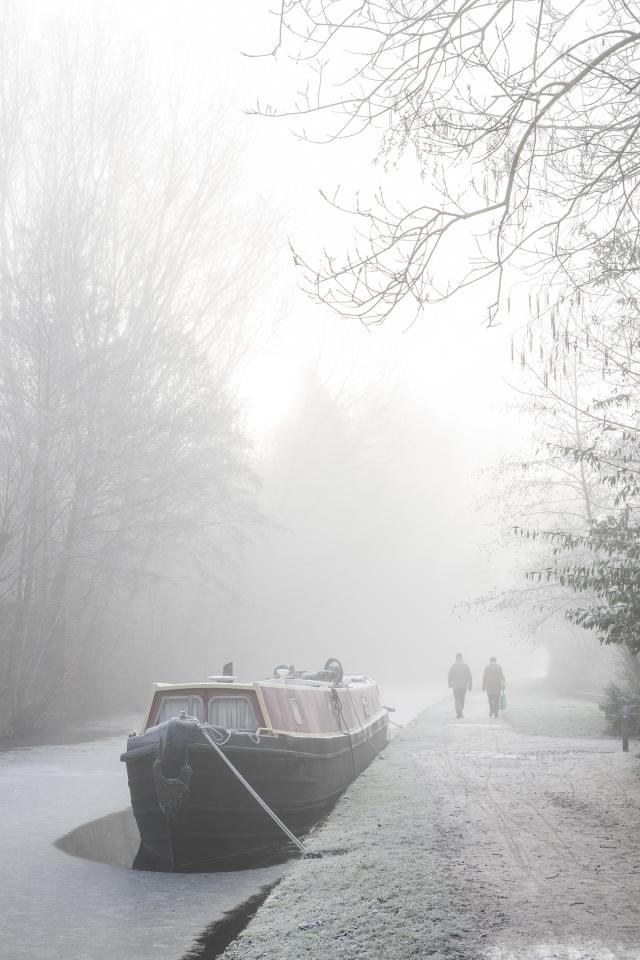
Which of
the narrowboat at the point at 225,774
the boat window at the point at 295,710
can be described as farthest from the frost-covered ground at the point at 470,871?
the boat window at the point at 295,710

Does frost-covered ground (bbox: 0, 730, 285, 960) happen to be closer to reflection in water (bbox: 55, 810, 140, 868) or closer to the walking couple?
reflection in water (bbox: 55, 810, 140, 868)

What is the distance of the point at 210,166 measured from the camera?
3103 cm

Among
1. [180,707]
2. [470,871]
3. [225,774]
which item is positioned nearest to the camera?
[470,871]

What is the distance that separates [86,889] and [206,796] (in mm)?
2132

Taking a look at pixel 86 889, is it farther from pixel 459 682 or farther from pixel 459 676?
pixel 459 676

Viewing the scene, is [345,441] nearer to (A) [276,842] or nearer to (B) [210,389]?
(B) [210,389]

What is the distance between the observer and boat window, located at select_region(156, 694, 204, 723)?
1257 centimetres

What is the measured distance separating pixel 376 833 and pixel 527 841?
1.38 meters

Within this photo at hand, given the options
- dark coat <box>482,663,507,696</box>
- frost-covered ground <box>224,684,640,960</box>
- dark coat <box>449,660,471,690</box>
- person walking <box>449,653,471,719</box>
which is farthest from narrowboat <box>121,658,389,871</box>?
dark coat <box>482,663,507,696</box>

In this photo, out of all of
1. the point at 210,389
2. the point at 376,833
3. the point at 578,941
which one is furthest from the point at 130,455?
the point at 578,941

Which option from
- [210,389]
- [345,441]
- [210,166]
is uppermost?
[210,166]

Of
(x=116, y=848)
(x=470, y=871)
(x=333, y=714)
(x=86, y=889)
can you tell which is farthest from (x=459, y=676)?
(x=470, y=871)

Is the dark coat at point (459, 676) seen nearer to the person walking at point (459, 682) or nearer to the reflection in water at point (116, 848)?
the person walking at point (459, 682)

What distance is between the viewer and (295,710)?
1334cm
